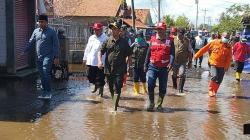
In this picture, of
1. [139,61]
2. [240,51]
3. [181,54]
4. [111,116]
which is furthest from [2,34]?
[240,51]

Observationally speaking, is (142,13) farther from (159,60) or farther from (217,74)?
(159,60)

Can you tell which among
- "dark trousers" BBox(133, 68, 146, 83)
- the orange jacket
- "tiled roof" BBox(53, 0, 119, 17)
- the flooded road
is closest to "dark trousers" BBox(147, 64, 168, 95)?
the flooded road

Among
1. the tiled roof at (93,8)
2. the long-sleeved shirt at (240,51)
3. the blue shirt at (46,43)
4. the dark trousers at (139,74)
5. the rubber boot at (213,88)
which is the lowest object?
the rubber boot at (213,88)

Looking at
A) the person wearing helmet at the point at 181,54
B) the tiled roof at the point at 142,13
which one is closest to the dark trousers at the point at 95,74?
the person wearing helmet at the point at 181,54

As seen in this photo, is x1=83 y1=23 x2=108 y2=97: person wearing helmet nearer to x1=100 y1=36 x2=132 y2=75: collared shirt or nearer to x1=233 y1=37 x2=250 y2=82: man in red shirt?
x1=100 y1=36 x2=132 y2=75: collared shirt

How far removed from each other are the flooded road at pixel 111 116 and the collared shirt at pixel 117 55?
806 millimetres

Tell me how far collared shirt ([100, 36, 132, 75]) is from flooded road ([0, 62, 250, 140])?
81cm

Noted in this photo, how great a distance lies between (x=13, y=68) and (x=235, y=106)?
607cm

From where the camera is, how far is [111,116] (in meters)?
9.15

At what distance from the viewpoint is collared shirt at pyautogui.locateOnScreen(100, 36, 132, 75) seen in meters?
9.72

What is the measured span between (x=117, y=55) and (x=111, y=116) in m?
1.27

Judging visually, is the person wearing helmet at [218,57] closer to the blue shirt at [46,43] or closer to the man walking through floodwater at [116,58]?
the man walking through floodwater at [116,58]

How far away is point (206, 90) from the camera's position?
13867mm

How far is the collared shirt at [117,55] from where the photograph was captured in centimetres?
972
